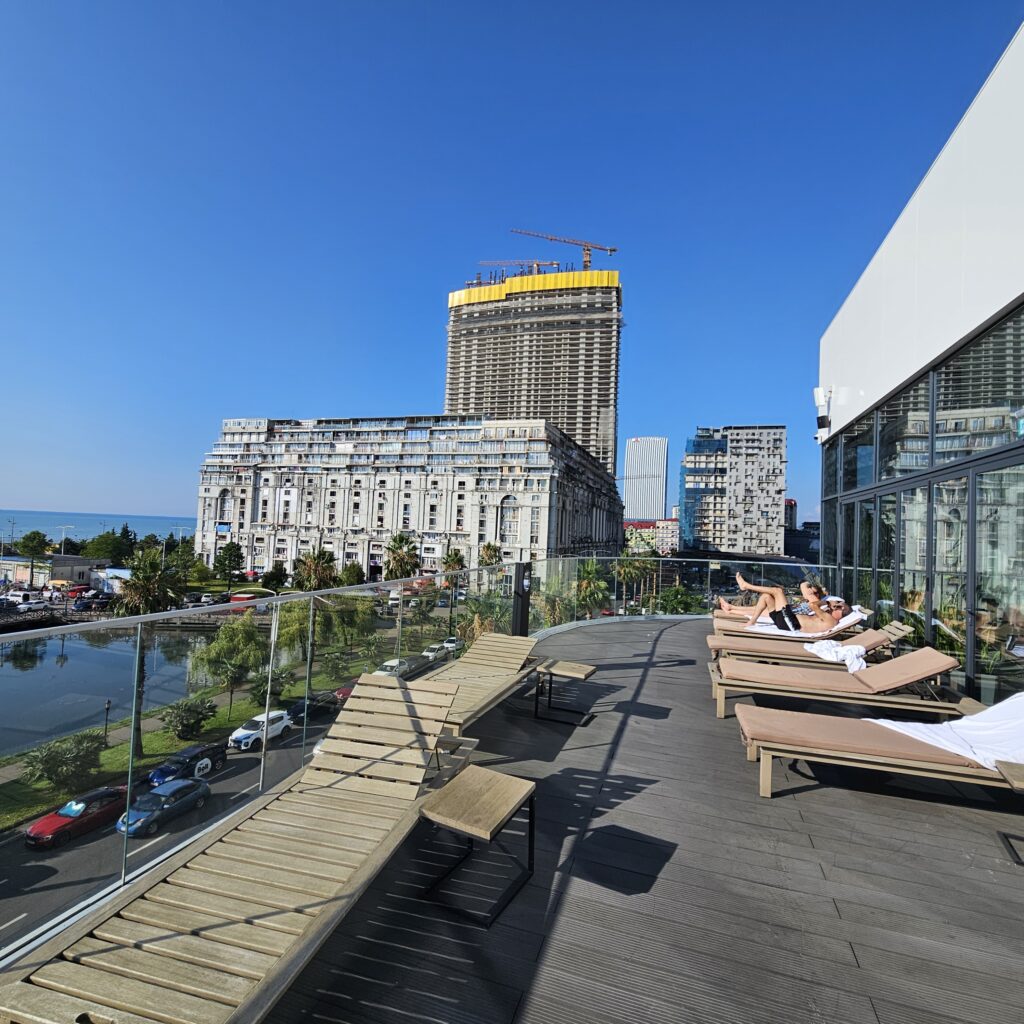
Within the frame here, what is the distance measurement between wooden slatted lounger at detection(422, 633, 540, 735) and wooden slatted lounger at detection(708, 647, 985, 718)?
6.13ft

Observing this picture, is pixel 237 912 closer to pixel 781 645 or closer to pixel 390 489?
pixel 781 645

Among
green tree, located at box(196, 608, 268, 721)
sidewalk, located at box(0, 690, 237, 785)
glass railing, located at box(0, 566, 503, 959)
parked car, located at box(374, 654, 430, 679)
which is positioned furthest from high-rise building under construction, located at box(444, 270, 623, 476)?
sidewalk, located at box(0, 690, 237, 785)

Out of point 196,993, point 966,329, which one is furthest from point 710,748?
point 966,329

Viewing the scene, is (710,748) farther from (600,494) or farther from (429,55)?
(600,494)

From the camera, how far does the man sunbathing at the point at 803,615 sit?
24.4 feet

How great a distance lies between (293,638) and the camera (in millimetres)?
3477

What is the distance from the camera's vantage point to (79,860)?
7.07 ft

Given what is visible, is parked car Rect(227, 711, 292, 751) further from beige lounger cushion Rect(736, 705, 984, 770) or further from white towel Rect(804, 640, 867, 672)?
white towel Rect(804, 640, 867, 672)

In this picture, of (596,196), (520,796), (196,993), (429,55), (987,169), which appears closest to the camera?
(196,993)

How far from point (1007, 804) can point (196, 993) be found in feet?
15.3

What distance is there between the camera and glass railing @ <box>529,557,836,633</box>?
971 cm

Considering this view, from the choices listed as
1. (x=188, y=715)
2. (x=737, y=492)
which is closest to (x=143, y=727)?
(x=188, y=715)

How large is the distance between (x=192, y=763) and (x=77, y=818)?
0.50 meters

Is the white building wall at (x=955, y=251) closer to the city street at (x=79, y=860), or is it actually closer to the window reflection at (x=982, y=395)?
the window reflection at (x=982, y=395)
